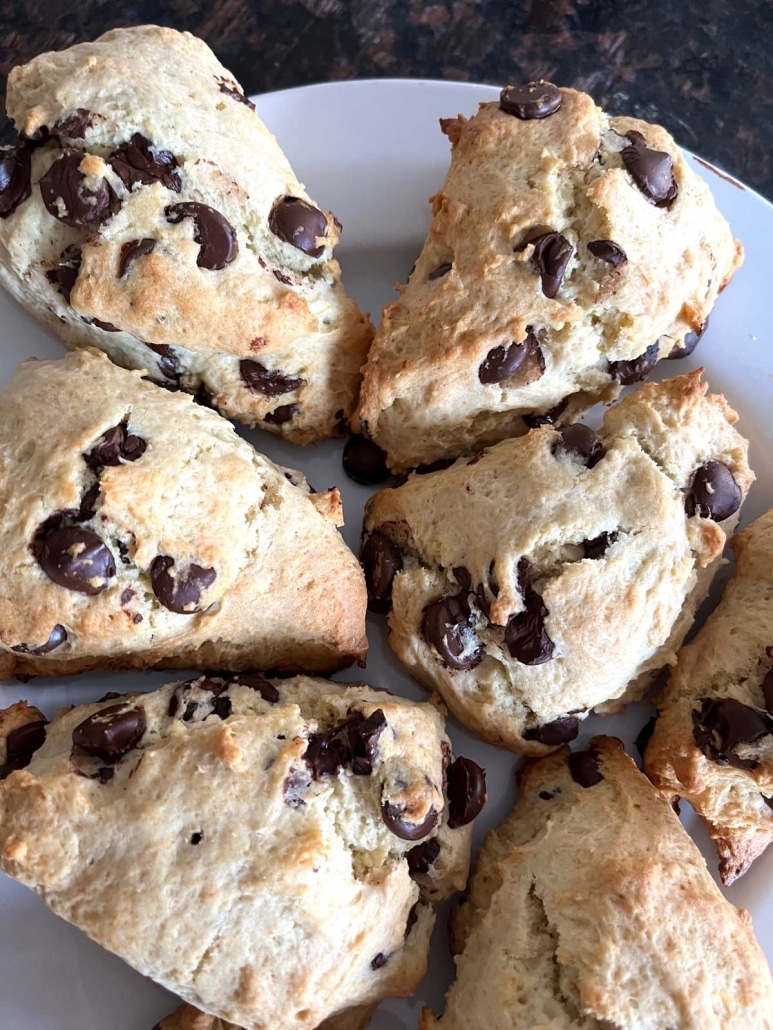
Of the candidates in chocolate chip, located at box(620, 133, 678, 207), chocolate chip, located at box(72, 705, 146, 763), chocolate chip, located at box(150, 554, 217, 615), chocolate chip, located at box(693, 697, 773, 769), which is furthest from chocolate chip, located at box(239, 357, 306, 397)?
chocolate chip, located at box(693, 697, 773, 769)

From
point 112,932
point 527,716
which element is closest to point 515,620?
point 527,716

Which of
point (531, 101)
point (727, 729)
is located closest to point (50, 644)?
point (727, 729)

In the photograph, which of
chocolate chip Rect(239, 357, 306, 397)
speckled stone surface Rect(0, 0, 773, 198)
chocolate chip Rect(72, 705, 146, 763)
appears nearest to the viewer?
chocolate chip Rect(72, 705, 146, 763)

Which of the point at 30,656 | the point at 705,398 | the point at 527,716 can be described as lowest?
the point at 30,656

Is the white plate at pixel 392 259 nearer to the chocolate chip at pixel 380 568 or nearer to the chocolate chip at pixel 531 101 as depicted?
the chocolate chip at pixel 380 568

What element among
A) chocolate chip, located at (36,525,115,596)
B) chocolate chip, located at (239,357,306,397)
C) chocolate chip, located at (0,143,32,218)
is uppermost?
chocolate chip, located at (0,143,32,218)

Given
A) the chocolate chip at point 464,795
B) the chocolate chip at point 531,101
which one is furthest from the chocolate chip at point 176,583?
the chocolate chip at point 531,101

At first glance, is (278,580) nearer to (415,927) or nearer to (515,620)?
(515,620)

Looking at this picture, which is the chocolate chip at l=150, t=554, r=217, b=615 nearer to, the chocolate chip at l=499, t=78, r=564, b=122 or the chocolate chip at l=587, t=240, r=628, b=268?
the chocolate chip at l=587, t=240, r=628, b=268
